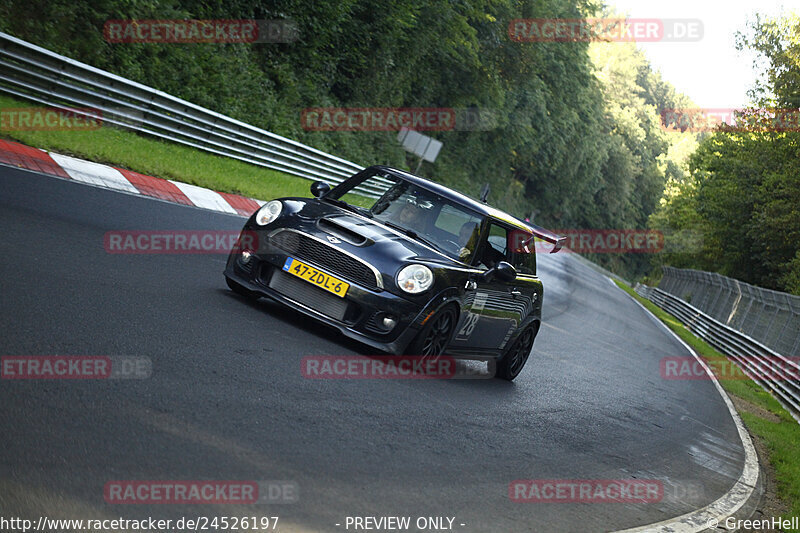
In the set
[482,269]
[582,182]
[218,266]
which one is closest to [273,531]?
[482,269]

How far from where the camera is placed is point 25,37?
1769 centimetres

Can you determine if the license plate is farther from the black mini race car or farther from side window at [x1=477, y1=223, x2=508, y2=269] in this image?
side window at [x1=477, y1=223, x2=508, y2=269]

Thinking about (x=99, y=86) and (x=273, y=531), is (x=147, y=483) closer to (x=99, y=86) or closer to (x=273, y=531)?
(x=273, y=531)

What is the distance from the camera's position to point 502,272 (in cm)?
839

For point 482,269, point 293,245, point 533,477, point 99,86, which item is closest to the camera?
point 533,477

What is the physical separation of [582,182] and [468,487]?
226 ft
